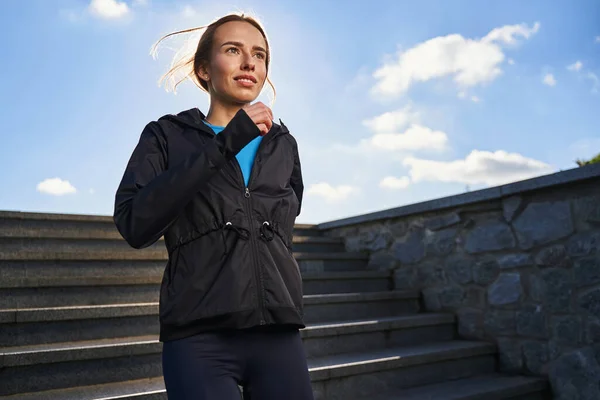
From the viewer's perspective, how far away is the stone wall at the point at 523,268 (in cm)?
314

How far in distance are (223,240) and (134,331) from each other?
2251 millimetres

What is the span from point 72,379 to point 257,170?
199cm

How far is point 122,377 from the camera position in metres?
2.81

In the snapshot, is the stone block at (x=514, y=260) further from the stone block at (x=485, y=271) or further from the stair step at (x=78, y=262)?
the stair step at (x=78, y=262)

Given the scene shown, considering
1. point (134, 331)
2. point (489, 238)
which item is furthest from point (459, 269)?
point (134, 331)

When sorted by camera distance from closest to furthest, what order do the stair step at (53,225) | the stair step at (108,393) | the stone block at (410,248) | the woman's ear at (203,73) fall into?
the woman's ear at (203,73) < the stair step at (108,393) < the stair step at (53,225) < the stone block at (410,248)

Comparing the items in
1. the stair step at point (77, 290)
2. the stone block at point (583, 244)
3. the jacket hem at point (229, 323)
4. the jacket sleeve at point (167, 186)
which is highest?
the jacket sleeve at point (167, 186)

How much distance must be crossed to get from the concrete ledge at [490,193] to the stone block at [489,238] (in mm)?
197

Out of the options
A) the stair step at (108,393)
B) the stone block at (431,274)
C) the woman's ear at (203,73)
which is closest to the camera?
the woman's ear at (203,73)

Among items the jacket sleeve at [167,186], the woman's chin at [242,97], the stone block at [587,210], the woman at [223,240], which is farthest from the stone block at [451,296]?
the jacket sleeve at [167,186]

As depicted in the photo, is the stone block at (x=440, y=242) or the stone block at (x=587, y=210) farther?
the stone block at (x=440, y=242)

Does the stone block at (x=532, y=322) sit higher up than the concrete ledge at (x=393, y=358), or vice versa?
the stone block at (x=532, y=322)

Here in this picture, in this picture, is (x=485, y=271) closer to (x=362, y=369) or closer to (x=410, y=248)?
(x=410, y=248)

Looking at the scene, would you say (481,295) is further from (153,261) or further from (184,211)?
(184,211)
